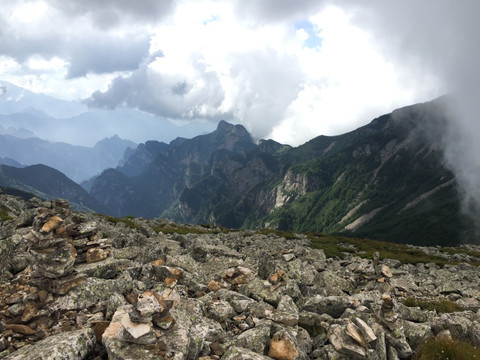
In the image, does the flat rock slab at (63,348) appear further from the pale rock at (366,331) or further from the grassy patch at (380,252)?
the grassy patch at (380,252)

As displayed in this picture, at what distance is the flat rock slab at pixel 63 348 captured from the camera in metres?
8.32

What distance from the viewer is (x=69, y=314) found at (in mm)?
11727

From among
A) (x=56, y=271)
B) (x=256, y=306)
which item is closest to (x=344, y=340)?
(x=256, y=306)

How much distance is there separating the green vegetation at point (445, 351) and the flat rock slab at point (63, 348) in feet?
39.7

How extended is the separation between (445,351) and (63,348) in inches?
540

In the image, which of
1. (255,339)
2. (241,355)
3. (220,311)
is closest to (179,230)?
(220,311)

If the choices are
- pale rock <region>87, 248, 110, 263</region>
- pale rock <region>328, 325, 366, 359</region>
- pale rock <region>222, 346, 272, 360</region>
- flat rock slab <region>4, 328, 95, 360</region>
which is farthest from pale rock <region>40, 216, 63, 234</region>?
pale rock <region>328, 325, 366, 359</region>

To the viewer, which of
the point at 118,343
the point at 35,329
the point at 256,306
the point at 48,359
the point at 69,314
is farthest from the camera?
the point at 256,306

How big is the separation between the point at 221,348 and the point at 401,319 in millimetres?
8999

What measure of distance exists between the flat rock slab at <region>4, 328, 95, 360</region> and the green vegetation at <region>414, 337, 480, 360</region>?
39.7 feet

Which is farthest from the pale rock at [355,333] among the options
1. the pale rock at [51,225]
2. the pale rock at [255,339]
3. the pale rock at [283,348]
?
the pale rock at [51,225]

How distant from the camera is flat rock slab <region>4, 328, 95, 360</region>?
8323 mm

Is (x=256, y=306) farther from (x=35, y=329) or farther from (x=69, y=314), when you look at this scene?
(x=35, y=329)

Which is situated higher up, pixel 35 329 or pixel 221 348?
pixel 221 348
